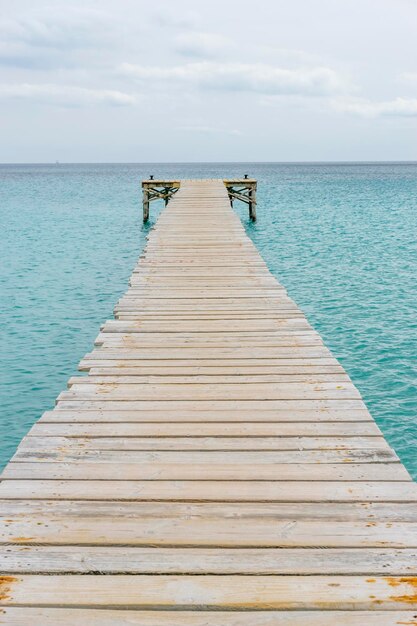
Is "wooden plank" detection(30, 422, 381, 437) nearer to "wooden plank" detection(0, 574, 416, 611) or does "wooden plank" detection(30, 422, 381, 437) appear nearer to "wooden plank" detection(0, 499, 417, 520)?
"wooden plank" detection(0, 499, 417, 520)

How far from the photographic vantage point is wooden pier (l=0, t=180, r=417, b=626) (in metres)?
2.47

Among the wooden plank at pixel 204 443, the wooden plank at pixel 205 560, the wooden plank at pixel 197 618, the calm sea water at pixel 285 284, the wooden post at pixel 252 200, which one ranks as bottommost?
the calm sea water at pixel 285 284

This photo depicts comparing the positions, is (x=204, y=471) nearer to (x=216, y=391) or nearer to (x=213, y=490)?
(x=213, y=490)

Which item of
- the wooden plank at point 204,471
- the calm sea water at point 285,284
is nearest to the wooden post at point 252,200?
the calm sea water at point 285,284

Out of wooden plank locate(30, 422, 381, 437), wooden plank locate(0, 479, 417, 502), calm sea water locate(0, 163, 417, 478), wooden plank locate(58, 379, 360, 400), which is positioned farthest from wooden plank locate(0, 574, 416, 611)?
calm sea water locate(0, 163, 417, 478)

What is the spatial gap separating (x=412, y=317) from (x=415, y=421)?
5.99 metres

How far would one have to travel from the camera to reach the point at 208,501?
10.5 feet

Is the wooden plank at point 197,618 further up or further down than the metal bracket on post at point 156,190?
further down

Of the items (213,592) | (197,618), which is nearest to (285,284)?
(213,592)

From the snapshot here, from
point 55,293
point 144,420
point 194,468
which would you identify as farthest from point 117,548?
point 55,293

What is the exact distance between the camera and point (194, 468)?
11.7 feet

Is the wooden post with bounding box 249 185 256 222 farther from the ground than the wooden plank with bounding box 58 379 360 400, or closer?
farther from the ground

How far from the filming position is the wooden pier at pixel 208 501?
97.3 inches

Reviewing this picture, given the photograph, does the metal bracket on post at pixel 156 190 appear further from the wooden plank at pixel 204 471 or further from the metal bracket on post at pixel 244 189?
the wooden plank at pixel 204 471
